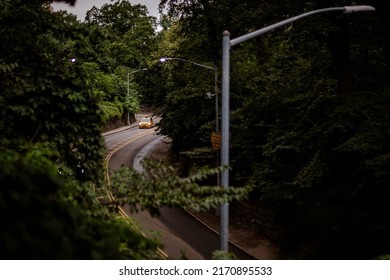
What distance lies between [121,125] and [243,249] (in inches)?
1735

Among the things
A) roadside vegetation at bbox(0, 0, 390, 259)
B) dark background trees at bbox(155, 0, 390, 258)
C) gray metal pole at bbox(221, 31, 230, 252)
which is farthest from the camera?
dark background trees at bbox(155, 0, 390, 258)

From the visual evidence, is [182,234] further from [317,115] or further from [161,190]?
[161,190]

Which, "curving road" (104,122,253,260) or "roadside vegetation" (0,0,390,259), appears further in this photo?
"curving road" (104,122,253,260)

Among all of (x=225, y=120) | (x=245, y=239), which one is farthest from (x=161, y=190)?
(x=245, y=239)

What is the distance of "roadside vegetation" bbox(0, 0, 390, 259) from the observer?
13.3 feet

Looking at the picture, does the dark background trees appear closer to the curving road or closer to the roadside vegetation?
the roadside vegetation

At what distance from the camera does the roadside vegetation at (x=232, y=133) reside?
4059mm

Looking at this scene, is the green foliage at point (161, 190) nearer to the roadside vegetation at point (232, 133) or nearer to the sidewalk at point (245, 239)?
the roadside vegetation at point (232, 133)

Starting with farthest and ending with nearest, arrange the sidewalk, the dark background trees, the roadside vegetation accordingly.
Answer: the sidewalk < the dark background trees < the roadside vegetation

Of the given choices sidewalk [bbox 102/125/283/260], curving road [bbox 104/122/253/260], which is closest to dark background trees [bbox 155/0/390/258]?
sidewalk [bbox 102/125/283/260]

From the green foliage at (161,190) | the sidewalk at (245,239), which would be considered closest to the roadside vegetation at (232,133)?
the green foliage at (161,190)

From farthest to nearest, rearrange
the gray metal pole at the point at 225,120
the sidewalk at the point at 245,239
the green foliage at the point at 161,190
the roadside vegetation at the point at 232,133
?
the sidewalk at the point at 245,239 → the gray metal pole at the point at 225,120 → the green foliage at the point at 161,190 → the roadside vegetation at the point at 232,133
